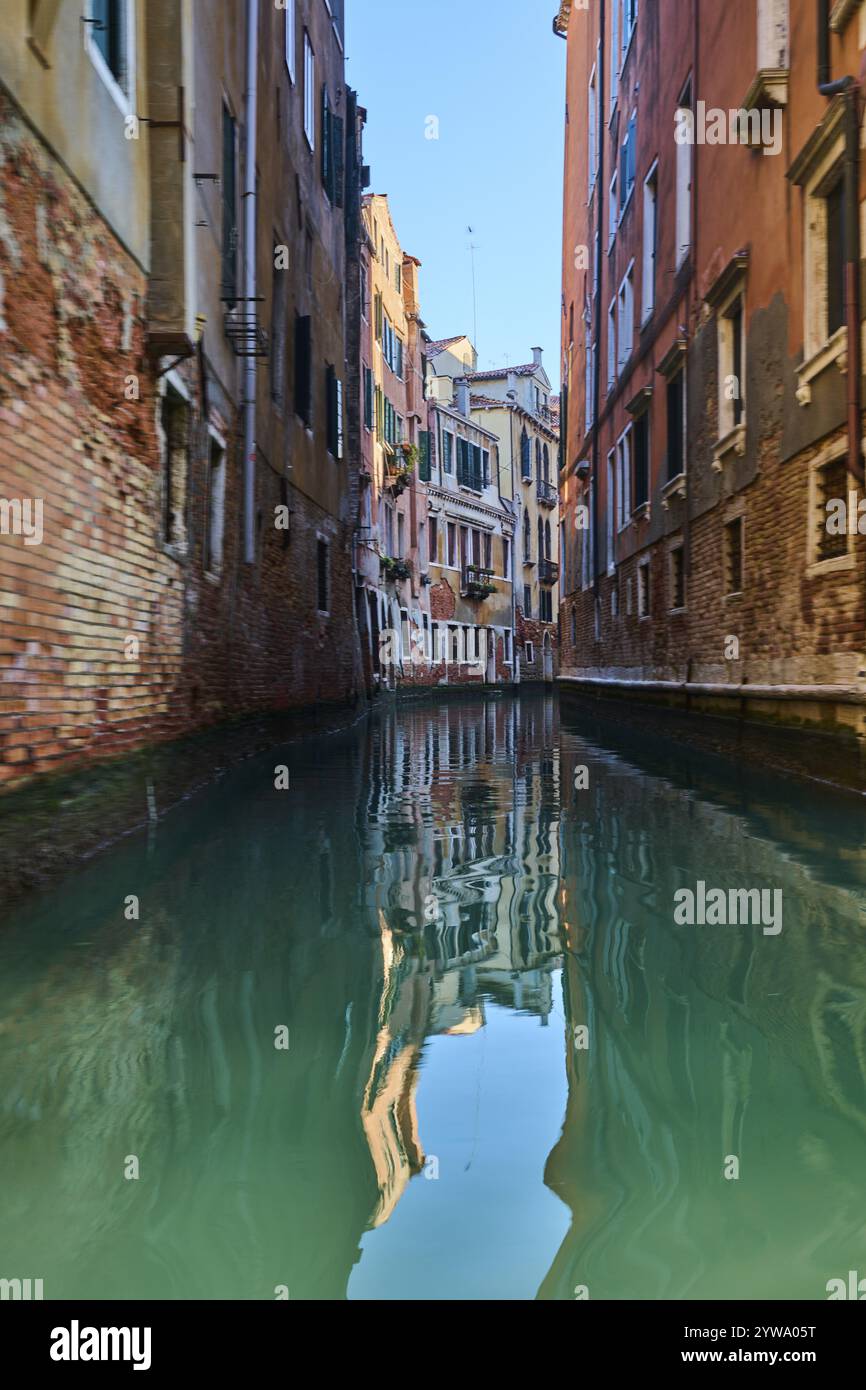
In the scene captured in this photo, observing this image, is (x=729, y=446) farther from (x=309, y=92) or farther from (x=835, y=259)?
(x=309, y=92)

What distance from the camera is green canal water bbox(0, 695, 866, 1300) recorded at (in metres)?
1.81

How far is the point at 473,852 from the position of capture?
5.65 meters

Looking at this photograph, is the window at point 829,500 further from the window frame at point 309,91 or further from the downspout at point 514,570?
the downspout at point 514,570

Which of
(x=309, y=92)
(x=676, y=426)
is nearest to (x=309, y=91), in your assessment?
(x=309, y=92)

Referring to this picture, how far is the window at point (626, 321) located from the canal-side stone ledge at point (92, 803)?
13.3 metres

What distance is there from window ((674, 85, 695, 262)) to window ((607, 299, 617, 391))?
6632 mm

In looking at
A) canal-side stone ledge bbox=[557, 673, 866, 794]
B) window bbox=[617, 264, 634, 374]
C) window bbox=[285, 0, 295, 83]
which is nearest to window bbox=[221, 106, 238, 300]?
window bbox=[285, 0, 295, 83]

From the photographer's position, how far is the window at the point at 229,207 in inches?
428

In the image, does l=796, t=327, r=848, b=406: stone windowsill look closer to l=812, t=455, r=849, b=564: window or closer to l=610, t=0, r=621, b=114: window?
l=812, t=455, r=849, b=564: window

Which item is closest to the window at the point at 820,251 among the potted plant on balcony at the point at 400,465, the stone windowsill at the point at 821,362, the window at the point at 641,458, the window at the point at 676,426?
the stone windowsill at the point at 821,362
